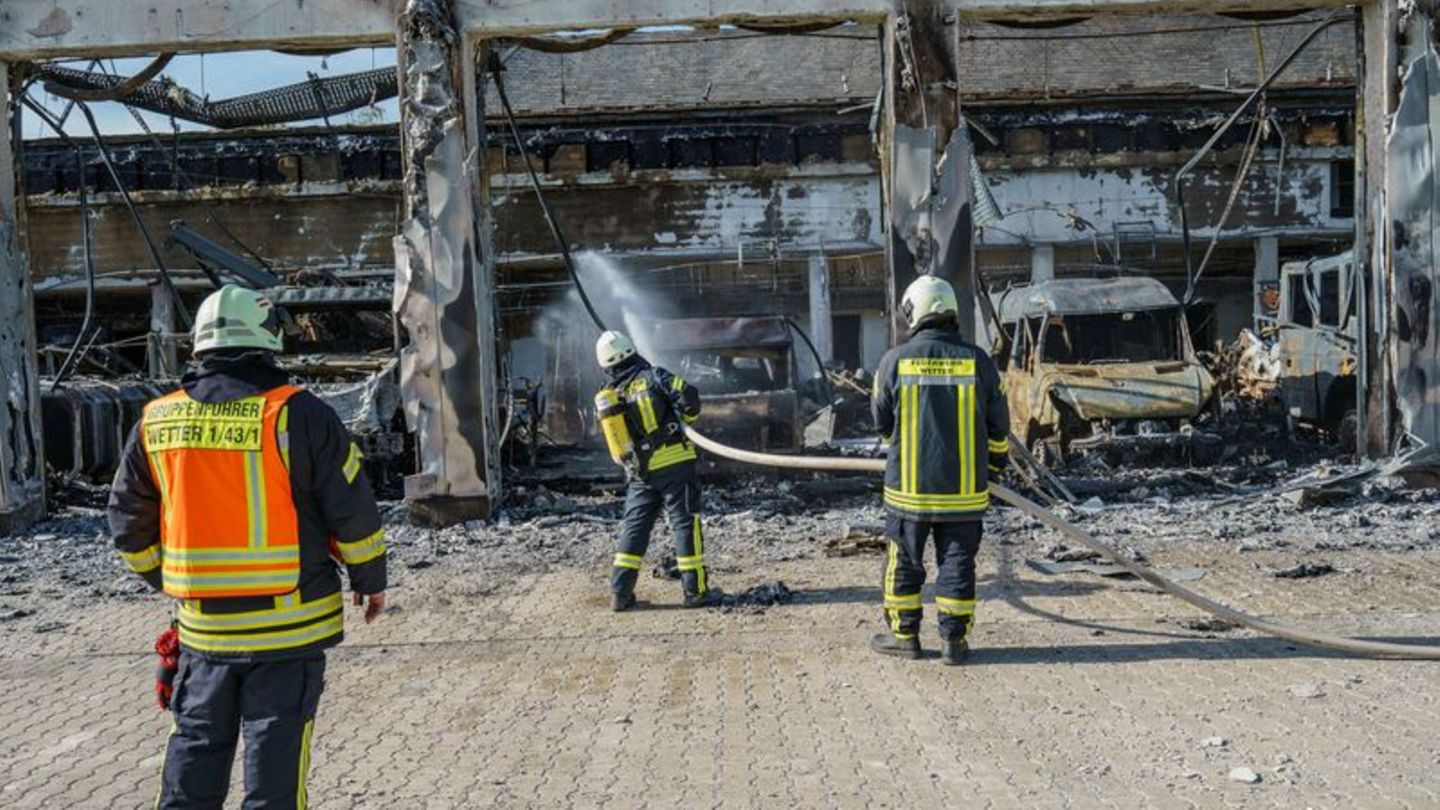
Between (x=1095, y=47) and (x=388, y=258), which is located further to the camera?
(x=1095, y=47)

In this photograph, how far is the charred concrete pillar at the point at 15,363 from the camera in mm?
10641

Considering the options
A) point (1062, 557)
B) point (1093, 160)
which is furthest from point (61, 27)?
point (1093, 160)

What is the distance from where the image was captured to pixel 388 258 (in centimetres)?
2525

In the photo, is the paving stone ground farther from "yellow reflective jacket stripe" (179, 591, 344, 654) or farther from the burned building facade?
the burned building facade

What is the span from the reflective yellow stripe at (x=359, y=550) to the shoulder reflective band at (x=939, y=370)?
305 cm

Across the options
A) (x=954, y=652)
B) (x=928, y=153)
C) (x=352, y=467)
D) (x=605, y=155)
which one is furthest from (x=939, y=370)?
(x=605, y=155)

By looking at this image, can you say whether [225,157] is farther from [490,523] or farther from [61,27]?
[490,523]

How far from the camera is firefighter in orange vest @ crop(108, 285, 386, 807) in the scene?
3387 millimetres

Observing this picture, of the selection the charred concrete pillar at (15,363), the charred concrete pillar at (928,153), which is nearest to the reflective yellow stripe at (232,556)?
the charred concrete pillar at (928,153)

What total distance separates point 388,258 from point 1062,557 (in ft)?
64.4

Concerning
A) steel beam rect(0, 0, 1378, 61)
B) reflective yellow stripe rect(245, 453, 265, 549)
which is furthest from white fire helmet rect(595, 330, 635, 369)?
reflective yellow stripe rect(245, 453, 265, 549)

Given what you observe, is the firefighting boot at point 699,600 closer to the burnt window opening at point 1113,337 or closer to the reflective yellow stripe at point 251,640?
the reflective yellow stripe at point 251,640

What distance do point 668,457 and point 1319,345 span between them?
389 inches

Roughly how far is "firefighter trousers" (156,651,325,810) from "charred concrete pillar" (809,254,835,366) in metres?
22.3
